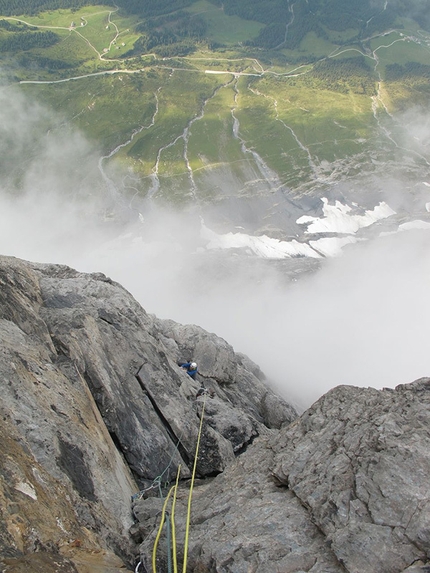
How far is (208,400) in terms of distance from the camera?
118 ft

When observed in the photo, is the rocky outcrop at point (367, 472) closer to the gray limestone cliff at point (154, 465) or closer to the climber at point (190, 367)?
the gray limestone cliff at point (154, 465)

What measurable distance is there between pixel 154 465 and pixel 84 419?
6219 mm

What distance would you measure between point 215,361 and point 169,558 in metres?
28.0

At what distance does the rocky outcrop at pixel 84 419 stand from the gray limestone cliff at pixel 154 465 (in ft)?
0.26

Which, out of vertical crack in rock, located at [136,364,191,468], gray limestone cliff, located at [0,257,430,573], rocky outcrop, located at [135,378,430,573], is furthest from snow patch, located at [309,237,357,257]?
rocky outcrop, located at [135,378,430,573]

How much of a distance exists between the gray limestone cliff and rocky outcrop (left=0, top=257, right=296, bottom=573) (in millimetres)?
79

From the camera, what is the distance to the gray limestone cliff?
16.1 meters

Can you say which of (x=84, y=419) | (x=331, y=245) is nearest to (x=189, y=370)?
(x=84, y=419)

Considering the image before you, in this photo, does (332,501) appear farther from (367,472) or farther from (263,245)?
(263,245)

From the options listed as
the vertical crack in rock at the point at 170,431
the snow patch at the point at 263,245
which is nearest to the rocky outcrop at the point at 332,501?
the vertical crack in rock at the point at 170,431

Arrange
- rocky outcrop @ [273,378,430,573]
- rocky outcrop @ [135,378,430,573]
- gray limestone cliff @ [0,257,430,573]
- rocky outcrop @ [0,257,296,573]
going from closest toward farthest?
rocky outcrop @ [273,378,430,573] → rocky outcrop @ [135,378,430,573] → gray limestone cliff @ [0,257,430,573] → rocky outcrop @ [0,257,296,573]

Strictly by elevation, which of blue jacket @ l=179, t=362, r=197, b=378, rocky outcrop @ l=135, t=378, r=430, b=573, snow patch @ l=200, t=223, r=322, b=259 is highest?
snow patch @ l=200, t=223, r=322, b=259

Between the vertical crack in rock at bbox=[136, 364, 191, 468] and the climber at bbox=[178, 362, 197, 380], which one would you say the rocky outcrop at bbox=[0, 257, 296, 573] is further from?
the climber at bbox=[178, 362, 197, 380]

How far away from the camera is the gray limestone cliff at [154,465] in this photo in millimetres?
16062
